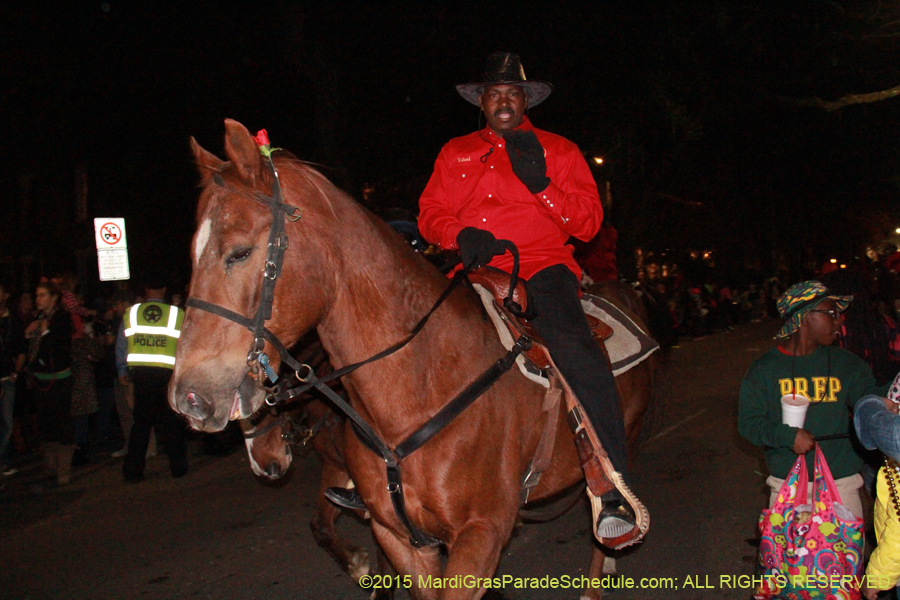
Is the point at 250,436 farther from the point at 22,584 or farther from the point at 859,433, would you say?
the point at 859,433

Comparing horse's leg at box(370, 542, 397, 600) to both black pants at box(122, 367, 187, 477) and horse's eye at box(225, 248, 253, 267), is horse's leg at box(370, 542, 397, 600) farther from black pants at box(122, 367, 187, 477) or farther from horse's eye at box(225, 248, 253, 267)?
black pants at box(122, 367, 187, 477)

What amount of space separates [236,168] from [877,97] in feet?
53.4

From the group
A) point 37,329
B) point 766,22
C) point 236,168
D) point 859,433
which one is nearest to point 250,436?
point 236,168

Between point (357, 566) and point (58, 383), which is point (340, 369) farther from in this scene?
point (58, 383)

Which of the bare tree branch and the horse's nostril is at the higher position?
the bare tree branch

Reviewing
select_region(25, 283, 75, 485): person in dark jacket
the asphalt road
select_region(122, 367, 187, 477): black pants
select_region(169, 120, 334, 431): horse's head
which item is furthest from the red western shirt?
select_region(25, 283, 75, 485): person in dark jacket

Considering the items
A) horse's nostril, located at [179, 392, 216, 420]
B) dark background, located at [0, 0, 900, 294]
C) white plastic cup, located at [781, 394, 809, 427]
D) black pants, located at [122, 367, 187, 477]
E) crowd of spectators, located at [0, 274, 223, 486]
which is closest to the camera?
horse's nostril, located at [179, 392, 216, 420]

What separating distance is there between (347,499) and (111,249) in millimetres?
11906

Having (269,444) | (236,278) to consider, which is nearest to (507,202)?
(236,278)

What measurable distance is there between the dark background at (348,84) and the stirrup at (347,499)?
8867 mm

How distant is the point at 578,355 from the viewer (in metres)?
3.41

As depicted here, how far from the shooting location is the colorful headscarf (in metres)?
3.87

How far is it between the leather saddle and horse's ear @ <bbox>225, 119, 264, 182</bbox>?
1.31m

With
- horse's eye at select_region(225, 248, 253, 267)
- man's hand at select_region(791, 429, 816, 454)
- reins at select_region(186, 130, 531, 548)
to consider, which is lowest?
man's hand at select_region(791, 429, 816, 454)
